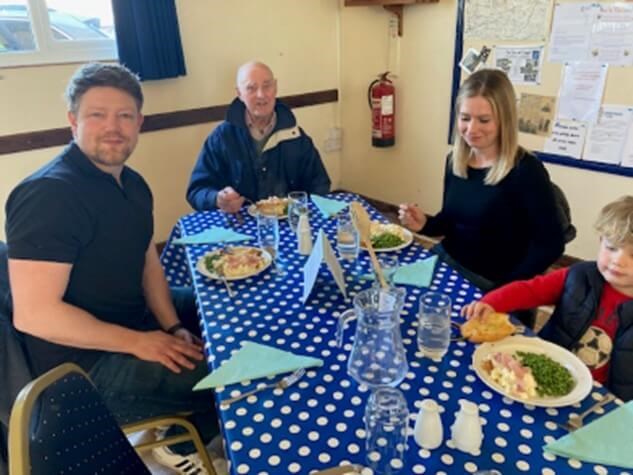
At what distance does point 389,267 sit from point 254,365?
57 centimetres

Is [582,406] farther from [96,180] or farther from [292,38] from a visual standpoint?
[292,38]

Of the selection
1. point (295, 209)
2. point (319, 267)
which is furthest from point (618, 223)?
point (295, 209)

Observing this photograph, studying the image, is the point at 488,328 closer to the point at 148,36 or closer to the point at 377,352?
the point at 377,352

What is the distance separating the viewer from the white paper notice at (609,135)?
266 cm

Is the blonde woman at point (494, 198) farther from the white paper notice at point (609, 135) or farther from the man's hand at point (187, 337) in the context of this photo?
the white paper notice at point (609, 135)

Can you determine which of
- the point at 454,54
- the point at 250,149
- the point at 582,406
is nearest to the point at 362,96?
the point at 454,54

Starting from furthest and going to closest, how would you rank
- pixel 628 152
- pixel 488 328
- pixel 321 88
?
1. pixel 321 88
2. pixel 628 152
3. pixel 488 328

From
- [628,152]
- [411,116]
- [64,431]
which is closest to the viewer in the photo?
[64,431]

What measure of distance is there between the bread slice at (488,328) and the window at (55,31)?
2.62m

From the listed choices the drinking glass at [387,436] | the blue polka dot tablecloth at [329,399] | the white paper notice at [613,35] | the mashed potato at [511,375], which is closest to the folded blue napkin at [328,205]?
the blue polka dot tablecloth at [329,399]

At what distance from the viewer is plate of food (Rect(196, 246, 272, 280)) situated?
1554mm

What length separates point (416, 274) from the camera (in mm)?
1530

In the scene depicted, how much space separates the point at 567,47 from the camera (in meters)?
2.75

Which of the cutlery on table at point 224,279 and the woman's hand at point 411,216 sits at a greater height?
the woman's hand at point 411,216
